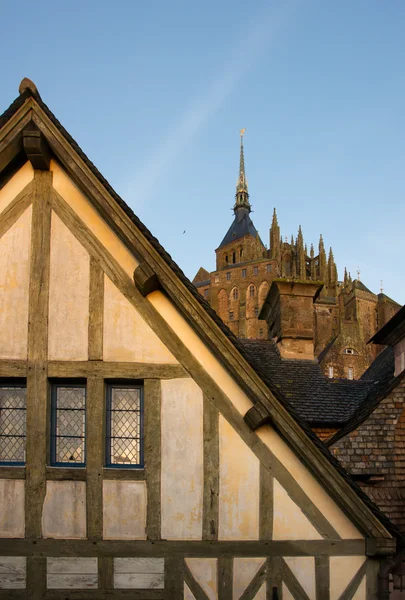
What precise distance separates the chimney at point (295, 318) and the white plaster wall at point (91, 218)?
710cm

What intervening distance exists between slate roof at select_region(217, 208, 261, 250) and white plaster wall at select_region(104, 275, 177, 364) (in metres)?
111

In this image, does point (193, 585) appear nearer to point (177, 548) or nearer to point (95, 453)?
point (177, 548)

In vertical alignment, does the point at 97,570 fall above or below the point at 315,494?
below

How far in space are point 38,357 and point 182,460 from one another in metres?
1.75

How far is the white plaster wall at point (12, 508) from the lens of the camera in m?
6.26

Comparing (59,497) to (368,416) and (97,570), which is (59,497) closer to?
(97,570)

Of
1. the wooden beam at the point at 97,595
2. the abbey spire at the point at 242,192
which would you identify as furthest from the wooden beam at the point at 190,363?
the abbey spire at the point at 242,192

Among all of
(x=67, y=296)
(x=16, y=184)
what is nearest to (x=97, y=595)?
(x=67, y=296)

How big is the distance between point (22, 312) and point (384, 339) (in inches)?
247

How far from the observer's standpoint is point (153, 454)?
645cm

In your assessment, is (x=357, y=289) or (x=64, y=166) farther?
(x=357, y=289)

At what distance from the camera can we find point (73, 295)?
22.2ft

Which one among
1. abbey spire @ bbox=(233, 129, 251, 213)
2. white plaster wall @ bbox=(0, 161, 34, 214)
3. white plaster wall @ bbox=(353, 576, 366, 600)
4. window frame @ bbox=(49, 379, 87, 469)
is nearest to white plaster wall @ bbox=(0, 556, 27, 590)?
window frame @ bbox=(49, 379, 87, 469)

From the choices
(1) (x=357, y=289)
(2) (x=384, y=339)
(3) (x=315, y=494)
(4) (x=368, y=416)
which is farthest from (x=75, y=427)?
(1) (x=357, y=289)
